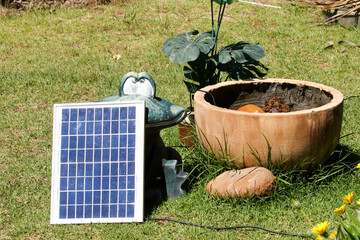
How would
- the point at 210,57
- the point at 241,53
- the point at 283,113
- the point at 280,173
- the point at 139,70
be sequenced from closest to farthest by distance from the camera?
1. the point at 283,113
2. the point at 280,173
3. the point at 241,53
4. the point at 210,57
5. the point at 139,70

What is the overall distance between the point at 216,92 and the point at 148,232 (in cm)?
144

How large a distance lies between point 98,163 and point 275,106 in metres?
1.66

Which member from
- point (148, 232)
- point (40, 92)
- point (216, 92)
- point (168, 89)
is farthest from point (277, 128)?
point (40, 92)

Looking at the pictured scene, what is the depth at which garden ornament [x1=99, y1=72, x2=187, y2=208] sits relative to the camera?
139 inches

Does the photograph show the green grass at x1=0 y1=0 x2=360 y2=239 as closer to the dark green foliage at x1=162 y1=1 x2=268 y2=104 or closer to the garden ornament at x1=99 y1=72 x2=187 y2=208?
the garden ornament at x1=99 y1=72 x2=187 y2=208

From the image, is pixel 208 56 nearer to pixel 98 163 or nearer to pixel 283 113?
pixel 283 113

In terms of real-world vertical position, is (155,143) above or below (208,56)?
below

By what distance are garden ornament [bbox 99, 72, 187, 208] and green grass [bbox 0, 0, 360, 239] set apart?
12 centimetres

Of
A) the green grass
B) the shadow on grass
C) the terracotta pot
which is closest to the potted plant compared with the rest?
the terracotta pot

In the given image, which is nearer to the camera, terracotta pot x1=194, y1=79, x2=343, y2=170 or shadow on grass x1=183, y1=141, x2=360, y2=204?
terracotta pot x1=194, y1=79, x2=343, y2=170

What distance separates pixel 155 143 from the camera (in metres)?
3.67

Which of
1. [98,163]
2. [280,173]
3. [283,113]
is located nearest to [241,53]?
[283,113]

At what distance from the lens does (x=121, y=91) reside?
366cm

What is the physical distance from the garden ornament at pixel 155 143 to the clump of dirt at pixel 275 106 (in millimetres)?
929
